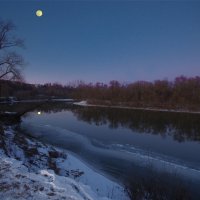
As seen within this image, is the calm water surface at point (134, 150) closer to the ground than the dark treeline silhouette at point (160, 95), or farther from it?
closer to the ground

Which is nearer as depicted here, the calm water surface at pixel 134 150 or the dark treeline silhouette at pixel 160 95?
the calm water surface at pixel 134 150

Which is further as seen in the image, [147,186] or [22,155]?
[22,155]

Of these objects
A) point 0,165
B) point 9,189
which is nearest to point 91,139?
point 0,165

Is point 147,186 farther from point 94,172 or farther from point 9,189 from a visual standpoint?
point 9,189

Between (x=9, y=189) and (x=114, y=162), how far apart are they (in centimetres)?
760

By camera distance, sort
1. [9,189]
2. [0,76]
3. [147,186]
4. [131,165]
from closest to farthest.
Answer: [9,189]
[147,186]
[131,165]
[0,76]

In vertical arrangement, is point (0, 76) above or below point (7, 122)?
above

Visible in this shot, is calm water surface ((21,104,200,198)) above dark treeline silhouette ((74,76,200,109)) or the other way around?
the other way around

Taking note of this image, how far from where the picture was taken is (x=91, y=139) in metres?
17.4

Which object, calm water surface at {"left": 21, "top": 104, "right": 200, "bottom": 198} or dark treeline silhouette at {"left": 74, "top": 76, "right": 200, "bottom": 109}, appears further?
dark treeline silhouette at {"left": 74, "top": 76, "right": 200, "bottom": 109}

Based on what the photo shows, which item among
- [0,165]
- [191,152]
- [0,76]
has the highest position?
[0,76]

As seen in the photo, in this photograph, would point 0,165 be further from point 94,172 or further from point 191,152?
point 191,152

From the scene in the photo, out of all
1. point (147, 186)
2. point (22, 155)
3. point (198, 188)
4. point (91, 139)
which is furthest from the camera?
point (91, 139)

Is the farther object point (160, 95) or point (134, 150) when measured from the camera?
point (160, 95)
